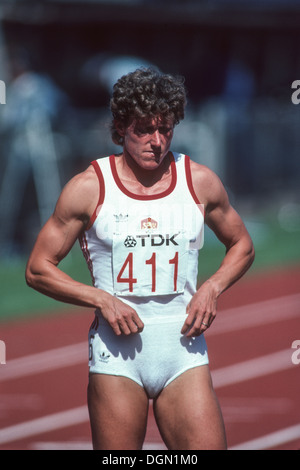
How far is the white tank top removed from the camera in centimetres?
410

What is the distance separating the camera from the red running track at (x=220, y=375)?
6.96m

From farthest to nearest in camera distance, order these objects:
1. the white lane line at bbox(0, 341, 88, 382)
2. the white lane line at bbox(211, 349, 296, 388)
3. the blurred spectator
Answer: the blurred spectator < the white lane line at bbox(0, 341, 88, 382) < the white lane line at bbox(211, 349, 296, 388)

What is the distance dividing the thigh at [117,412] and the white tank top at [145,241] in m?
0.35

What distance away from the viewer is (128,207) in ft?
13.5

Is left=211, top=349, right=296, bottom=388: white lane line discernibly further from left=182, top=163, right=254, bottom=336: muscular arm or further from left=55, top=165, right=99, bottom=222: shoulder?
left=55, top=165, right=99, bottom=222: shoulder

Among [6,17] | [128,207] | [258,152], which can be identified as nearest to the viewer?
[128,207]

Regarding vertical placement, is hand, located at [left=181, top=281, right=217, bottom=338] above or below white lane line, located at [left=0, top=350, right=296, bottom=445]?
above

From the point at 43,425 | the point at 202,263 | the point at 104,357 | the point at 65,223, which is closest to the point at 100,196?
the point at 65,223

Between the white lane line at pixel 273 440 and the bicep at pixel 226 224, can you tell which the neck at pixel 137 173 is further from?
the white lane line at pixel 273 440

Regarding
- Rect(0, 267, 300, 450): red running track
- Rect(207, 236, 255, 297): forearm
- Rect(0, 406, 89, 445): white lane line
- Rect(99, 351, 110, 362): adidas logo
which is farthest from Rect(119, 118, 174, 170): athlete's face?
Rect(0, 406, 89, 445): white lane line

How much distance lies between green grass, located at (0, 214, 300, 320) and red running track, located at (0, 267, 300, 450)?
48 cm

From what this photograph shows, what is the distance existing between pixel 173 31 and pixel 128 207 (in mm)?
15360

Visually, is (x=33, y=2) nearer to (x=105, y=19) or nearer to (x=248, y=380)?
(x=105, y=19)
